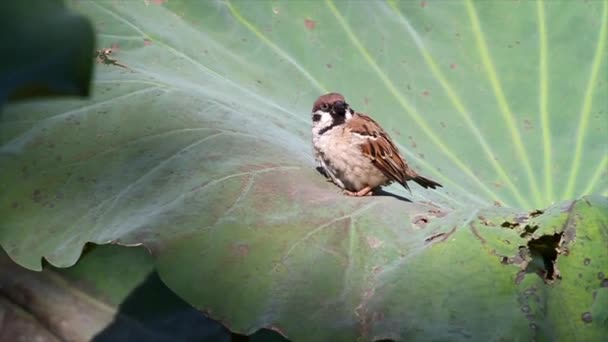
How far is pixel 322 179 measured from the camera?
10.6 ft

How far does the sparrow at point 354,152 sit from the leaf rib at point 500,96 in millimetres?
535

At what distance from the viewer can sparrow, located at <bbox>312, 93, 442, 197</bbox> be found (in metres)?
3.42

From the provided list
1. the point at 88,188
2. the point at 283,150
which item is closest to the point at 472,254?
the point at 283,150

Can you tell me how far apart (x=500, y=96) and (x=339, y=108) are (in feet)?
3.10

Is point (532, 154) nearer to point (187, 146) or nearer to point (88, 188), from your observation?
point (187, 146)

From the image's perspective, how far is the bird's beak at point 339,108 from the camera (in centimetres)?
344

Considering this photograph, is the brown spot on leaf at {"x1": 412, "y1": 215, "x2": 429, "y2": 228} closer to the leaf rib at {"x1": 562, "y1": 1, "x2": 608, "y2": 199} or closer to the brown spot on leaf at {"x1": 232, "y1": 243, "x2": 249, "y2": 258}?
the brown spot on leaf at {"x1": 232, "y1": 243, "x2": 249, "y2": 258}

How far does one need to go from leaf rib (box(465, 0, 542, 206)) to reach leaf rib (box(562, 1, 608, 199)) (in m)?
0.14

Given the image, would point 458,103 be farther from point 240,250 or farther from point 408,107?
point 240,250

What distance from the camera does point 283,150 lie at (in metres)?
3.16

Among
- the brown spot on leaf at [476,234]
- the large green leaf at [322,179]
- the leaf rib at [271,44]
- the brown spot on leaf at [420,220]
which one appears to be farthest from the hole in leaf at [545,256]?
the leaf rib at [271,44]

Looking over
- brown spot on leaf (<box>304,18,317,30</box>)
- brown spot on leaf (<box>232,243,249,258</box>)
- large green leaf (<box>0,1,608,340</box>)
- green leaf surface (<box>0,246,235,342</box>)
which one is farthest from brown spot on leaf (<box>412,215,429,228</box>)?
green leaf surface (<box>0,246,235,342</box>)

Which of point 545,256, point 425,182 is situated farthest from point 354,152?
point 545,256

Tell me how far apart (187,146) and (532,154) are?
1.61 metres
